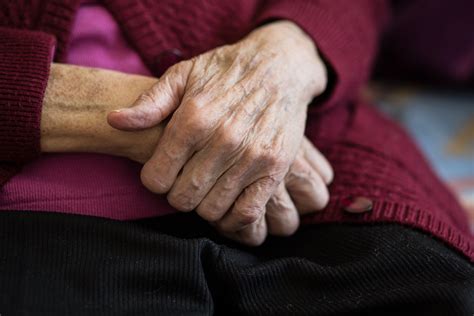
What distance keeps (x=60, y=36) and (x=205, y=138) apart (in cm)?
25

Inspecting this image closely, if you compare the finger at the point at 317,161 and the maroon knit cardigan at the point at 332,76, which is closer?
the maroon knit cardigan at the point at 332,76

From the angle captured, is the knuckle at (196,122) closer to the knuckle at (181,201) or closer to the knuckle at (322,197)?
the knuckle at (181,201)

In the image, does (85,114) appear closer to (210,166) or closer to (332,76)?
(210,166)

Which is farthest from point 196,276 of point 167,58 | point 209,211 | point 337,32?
point 337,32

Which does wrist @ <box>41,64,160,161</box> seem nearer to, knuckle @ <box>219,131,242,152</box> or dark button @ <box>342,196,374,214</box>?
knuckle @ <box>219,131,242,152</box>

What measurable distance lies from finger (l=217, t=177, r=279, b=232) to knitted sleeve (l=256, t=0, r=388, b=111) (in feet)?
0.76

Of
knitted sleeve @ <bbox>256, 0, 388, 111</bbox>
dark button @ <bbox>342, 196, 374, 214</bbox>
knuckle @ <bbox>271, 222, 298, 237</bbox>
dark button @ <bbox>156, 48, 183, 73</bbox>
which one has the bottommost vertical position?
knuckle @ <bbox>271, 222, 298, 237</bbox>

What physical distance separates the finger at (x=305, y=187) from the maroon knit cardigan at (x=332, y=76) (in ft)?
0.06

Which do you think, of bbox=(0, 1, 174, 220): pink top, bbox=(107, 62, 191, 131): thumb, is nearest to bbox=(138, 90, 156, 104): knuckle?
bbox=(107, 62, 191, 131): thumb

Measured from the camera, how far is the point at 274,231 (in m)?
0.78

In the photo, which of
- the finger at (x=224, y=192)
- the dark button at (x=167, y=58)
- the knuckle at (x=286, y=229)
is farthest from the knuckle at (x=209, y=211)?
the dark button at (x=167, y=58)

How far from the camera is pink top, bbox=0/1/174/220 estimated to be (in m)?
0.69

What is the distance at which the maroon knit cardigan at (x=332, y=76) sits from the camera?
0.67 meters

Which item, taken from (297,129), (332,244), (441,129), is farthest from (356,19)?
(441,129)
